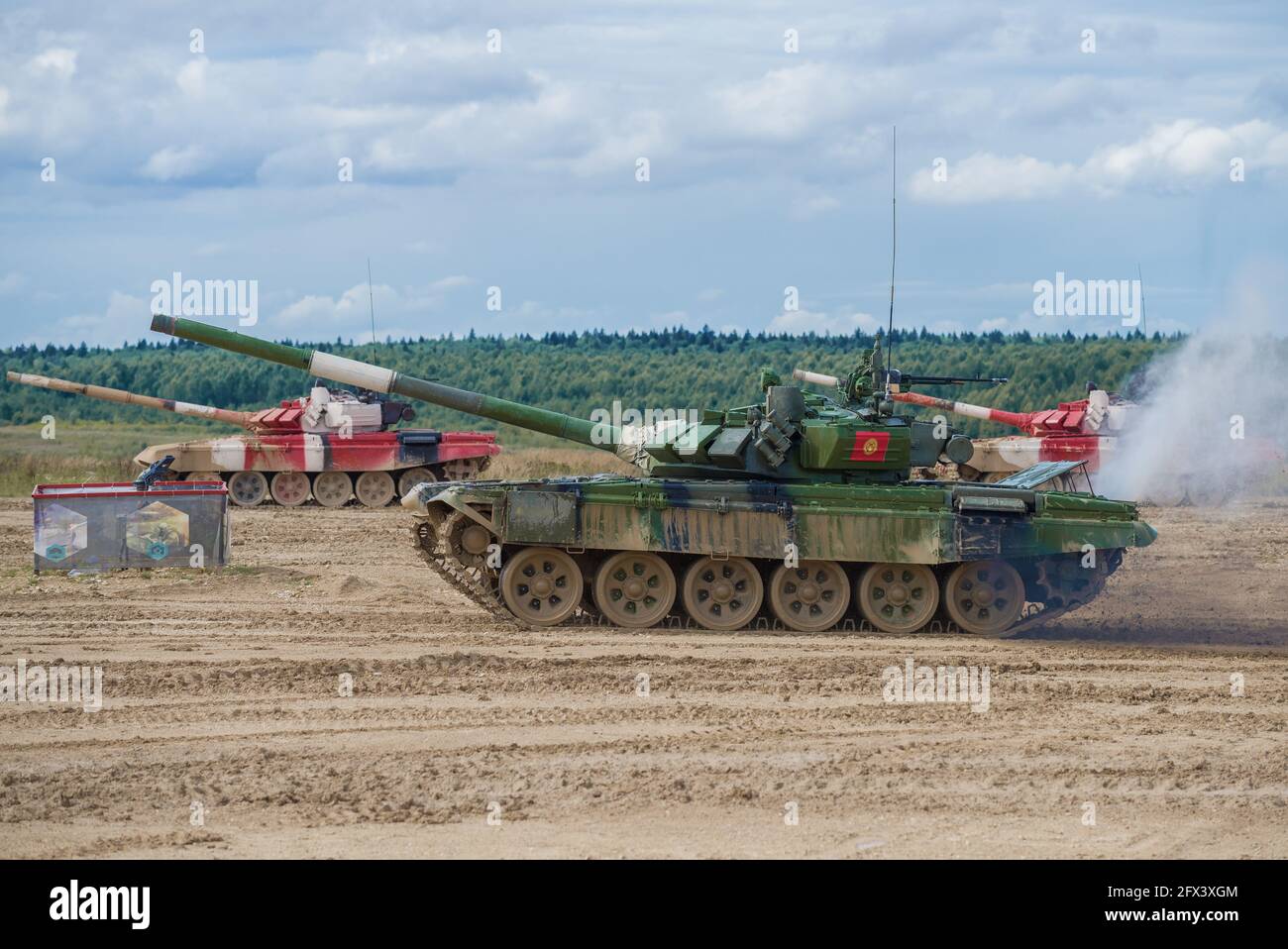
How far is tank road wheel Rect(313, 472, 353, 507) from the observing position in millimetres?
31031

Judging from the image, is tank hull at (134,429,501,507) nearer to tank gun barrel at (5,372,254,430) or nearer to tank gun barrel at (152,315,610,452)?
tank gun barrel at (5,372,254,430)

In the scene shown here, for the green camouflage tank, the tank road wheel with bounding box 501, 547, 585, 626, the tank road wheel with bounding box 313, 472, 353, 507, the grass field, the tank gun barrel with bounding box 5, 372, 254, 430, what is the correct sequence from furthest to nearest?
the grass field < the tank gun barrel with bounding box 5, 372, 254, 430 < the tank road wheel with bounding box 313, 472, 353, 507 < the tank road wheel with bounding box 501, 547, 585, 626 < the green camouflage tank

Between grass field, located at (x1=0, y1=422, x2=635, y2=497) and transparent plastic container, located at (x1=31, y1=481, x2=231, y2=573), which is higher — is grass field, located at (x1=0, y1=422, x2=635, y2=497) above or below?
above

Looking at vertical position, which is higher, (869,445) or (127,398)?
(127,398)

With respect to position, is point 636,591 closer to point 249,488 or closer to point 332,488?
point 332,488

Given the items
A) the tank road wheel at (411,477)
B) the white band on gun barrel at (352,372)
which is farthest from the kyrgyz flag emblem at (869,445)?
the tank road wheel at (411,477)

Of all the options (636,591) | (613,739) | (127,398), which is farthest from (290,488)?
(613,739)

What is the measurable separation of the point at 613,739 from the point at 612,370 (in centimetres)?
6598

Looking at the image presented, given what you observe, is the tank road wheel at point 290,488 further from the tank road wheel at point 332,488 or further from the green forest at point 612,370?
the green forest at point 612,370

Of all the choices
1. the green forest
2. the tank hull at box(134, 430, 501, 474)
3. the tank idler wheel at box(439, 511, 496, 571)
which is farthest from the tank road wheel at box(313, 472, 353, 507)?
the green forest

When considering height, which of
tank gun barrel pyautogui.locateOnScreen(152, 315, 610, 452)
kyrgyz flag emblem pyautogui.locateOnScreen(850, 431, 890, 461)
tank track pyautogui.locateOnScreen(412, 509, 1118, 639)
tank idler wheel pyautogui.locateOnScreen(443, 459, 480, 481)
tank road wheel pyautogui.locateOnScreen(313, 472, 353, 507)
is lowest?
tank track pyautogui.locateOnScreen(412, 509, 1118, 639)

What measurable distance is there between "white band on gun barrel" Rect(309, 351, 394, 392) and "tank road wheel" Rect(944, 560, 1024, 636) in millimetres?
5963

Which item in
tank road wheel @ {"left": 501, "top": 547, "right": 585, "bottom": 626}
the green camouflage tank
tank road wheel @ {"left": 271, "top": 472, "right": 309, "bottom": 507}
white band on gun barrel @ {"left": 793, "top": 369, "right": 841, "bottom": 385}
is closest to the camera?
the green camouflage tank

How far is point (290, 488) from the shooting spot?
30969 mm
